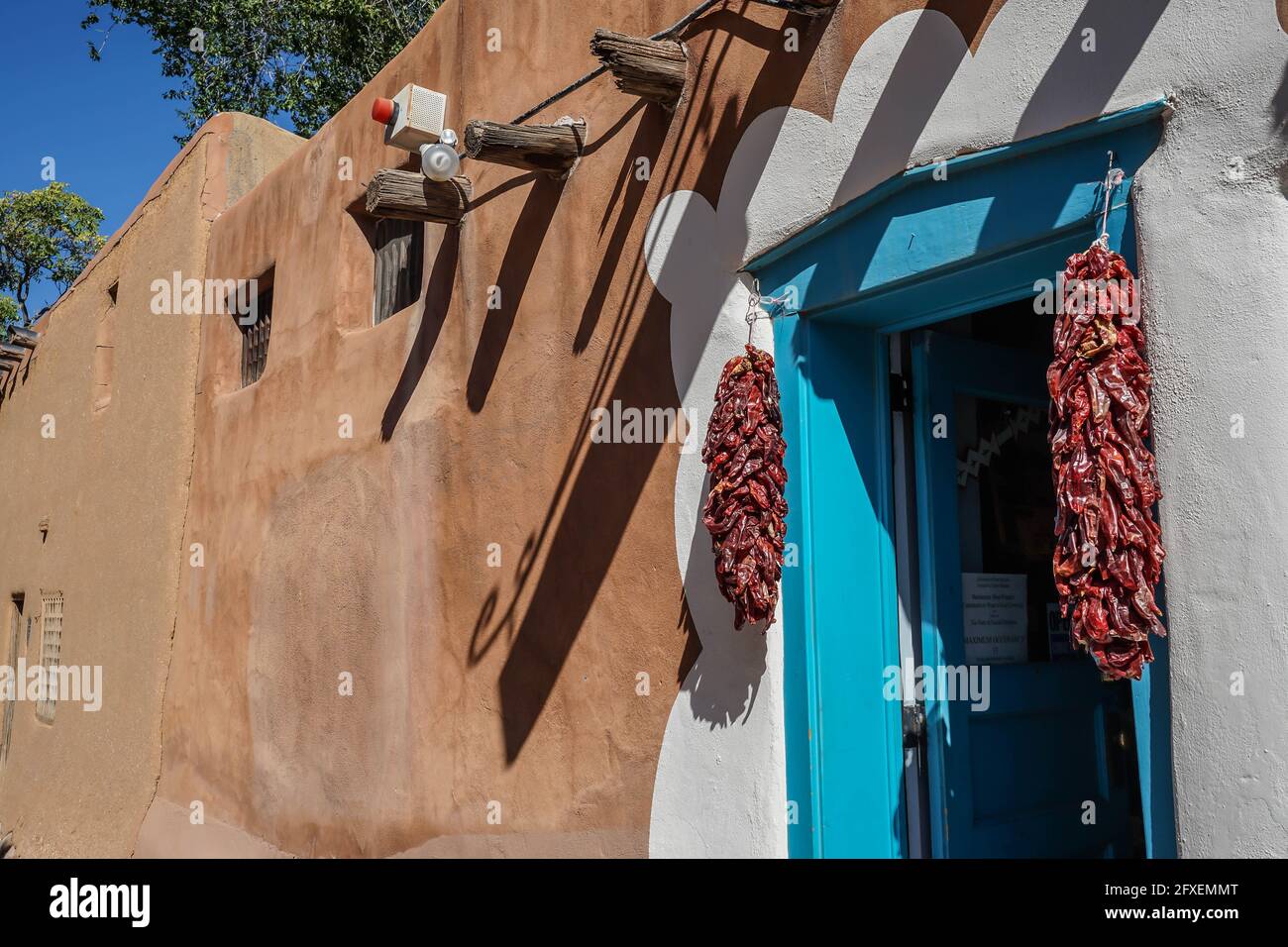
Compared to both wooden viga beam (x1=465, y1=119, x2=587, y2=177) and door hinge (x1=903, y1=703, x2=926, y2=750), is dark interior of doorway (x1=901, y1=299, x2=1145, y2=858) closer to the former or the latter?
door hinge (x1=903, y1=703, x2=926, y2=750)

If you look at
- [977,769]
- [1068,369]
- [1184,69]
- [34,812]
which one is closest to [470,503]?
[977,769]

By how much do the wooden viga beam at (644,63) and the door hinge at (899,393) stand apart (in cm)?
147

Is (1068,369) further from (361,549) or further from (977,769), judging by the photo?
(361,549)

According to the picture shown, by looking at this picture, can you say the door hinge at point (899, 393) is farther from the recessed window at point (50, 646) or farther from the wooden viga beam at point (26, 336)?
the wooden viga beam at point (26, 336)

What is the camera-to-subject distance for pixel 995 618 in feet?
13.0

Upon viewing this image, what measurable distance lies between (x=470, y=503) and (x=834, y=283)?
7.92 ft

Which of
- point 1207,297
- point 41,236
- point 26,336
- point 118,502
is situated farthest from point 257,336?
point 41,236

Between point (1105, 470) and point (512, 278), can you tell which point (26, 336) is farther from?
point (1105, 470)

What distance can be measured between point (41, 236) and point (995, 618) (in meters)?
23.2

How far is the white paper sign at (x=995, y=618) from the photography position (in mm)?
3895

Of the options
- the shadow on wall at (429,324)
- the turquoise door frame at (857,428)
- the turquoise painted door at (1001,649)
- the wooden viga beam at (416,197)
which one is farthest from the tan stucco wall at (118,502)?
the turquoise painted door at (1001,649)

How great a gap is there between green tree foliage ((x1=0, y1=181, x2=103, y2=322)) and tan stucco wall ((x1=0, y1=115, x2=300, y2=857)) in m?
11.0

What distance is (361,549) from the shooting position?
20.1 feet

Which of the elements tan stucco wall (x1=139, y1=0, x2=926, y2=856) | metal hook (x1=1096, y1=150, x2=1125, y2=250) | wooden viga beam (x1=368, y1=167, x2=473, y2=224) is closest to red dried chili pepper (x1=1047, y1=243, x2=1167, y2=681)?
metal hook (x1=1096, y1=150, x2=1125, y2=250)
